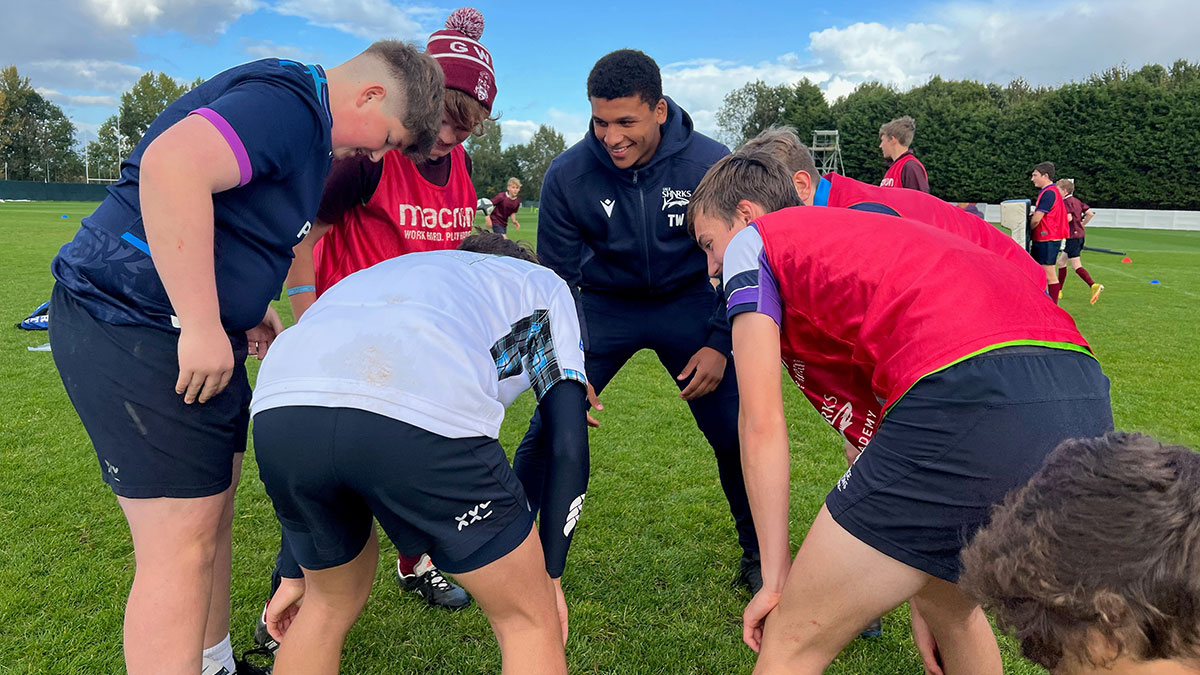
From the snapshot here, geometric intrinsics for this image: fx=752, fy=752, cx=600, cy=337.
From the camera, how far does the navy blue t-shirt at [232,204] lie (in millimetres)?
1735

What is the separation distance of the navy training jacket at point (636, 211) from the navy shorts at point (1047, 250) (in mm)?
10680

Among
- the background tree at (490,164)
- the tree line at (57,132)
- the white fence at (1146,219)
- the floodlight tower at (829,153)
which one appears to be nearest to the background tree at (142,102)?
the tree line at (57,132)

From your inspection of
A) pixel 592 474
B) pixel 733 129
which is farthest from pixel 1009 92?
pixel 592 474

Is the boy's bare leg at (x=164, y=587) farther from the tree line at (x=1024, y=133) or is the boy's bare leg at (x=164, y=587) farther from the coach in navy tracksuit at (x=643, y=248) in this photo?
the tree line at (x=1024, y=133)

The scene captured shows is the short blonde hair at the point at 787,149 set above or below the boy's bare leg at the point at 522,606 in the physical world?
above

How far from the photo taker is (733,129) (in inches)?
2911

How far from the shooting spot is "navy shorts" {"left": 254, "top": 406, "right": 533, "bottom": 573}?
1524 millimetres

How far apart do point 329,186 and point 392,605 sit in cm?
174

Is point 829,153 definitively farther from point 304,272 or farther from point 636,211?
point 304,272

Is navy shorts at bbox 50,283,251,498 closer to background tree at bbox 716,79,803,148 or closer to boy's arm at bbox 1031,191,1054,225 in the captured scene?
boy's arm at bbox 1031,191,1054,225

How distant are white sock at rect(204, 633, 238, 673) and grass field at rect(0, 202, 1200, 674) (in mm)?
430

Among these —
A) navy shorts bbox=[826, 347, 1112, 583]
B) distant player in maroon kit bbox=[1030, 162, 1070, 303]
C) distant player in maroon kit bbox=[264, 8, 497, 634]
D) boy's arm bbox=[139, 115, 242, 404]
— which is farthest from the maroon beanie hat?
distant player in maroon kit bbox=[1030, 162, 1070, 303]

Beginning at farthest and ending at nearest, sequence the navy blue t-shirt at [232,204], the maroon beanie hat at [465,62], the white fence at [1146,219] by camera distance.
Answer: the white fence at [1146,219], the maroon beanie hat at [465,62], the navy blue t-shirt at [232,204]


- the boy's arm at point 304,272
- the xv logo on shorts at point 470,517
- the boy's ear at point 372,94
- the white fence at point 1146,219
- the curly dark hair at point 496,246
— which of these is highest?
the white fence at point 1146,219
